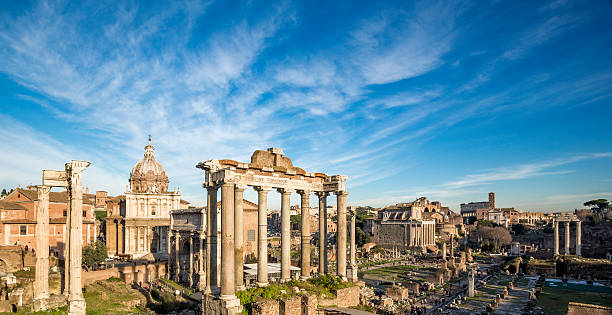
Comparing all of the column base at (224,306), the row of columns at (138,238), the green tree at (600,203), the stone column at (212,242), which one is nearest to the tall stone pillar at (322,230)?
the stone column at (212,242)

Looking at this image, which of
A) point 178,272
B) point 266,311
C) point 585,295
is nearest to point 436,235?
point 585,295

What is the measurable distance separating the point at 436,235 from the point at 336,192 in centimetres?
9150

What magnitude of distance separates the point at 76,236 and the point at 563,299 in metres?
38.3

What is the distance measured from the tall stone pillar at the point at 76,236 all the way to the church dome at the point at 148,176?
1413 inches

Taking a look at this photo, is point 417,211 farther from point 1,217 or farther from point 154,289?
point 1,217

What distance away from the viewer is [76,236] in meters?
19.0

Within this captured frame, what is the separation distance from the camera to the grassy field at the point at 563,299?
2953 cm

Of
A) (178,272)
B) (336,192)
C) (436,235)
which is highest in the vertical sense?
(336,192)

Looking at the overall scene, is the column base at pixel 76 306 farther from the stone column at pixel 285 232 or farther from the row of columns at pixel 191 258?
the row of columns at pixel 191 258

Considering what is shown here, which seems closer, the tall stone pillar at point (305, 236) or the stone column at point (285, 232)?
the stone column at point (285, 232)

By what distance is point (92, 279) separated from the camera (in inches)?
1303

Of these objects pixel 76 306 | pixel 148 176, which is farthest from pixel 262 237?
pixel 148 176

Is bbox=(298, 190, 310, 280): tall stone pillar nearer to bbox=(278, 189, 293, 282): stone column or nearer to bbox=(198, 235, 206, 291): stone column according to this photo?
bbox=(278, 189, 293, 282): stone column

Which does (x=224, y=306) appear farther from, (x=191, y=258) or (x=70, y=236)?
(x=191, y=258)
